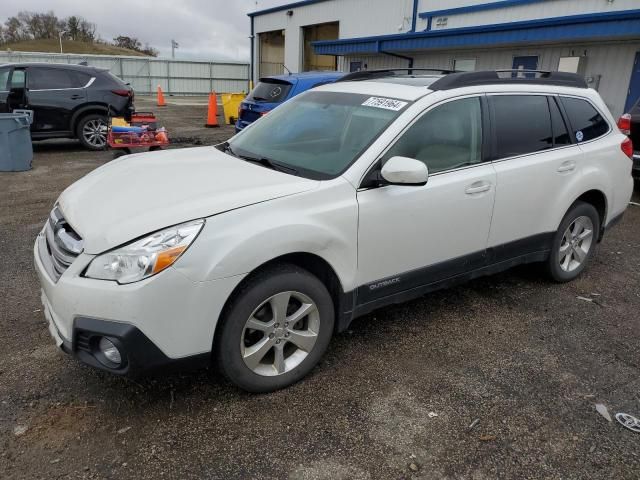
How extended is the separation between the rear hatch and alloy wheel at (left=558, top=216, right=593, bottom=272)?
6.24 metres

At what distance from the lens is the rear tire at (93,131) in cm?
1058

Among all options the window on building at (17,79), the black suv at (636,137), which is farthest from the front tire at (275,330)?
the window on building at (17,79)

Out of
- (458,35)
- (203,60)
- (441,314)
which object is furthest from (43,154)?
(203,60)

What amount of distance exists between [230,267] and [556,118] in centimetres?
308

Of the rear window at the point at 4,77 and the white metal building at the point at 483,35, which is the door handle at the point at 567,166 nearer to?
the white metal building at the point at 483,35

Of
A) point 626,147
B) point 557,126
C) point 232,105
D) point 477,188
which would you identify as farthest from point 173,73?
point 477,188

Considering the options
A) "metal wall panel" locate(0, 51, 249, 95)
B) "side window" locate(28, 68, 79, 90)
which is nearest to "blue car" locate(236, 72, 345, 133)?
"side window" locate(28, 68, 79, 90)

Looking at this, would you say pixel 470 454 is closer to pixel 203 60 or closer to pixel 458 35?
pixel 458 35

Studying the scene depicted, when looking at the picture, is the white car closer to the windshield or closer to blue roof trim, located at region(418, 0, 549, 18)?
the windshield

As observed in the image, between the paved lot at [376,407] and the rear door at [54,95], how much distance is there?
7.42m

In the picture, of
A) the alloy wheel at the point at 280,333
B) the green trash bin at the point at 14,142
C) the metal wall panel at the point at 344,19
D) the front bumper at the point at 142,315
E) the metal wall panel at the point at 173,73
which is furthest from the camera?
the metal wall panel at the point at 173,73

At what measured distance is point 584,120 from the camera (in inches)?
169

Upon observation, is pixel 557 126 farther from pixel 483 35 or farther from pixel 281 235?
pixel 483 35

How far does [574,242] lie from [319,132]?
8.59ft
